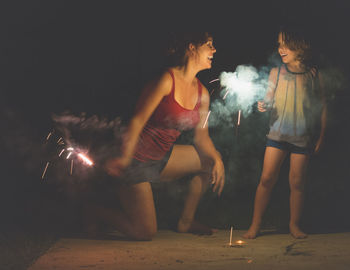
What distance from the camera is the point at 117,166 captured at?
181 inches

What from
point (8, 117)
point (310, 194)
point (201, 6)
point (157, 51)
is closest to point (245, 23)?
point (201, 6)

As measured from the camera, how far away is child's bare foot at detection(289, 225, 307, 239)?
4523mm

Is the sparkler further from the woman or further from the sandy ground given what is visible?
the sandy ground

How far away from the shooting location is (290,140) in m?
4.62

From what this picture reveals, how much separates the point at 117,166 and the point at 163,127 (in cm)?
54

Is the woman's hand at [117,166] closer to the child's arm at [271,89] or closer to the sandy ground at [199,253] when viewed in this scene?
the sandy ground at [199,253]

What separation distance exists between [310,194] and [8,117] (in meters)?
3.48

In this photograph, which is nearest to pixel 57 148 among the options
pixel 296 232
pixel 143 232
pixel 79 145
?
pixel 79 145

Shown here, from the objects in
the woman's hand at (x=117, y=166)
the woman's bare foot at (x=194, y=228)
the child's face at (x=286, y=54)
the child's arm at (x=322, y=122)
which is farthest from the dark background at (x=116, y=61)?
the woman's hand at (x=117, y=166)

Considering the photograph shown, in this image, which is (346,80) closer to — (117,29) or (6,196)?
(117,29)

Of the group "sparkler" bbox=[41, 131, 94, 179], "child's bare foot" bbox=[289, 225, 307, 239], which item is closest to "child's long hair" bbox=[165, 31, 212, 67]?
"sparkler" bbox=[41, 131, 94, 179]

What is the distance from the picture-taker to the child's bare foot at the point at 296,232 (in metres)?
4.52

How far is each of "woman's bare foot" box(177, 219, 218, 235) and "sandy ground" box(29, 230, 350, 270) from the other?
8 centimetres

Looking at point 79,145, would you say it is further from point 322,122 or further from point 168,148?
point 322,122
